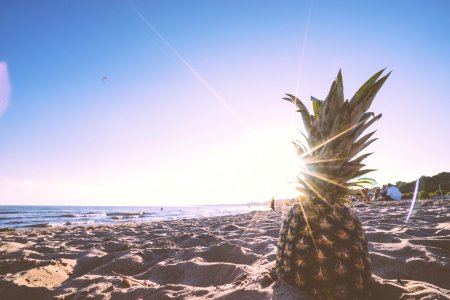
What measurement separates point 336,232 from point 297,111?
0.93 m

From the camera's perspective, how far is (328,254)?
5.22 ft

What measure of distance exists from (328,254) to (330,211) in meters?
0.27

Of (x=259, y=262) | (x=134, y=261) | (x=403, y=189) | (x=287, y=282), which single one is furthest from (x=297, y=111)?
(x=403, y=189)

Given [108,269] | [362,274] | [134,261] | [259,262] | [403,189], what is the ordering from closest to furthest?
[362,274] → [259,262] → [108,269] → [134,261] → [403,189]

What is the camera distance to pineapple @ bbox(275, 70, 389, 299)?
1.59m

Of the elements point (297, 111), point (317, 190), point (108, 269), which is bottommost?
point (108, 269)

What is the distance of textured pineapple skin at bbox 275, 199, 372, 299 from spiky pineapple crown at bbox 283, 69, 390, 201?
0.46 feet

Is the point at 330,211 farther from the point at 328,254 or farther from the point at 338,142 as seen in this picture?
the point at 338,142

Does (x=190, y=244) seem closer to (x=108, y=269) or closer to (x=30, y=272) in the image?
(x=108, y=269)

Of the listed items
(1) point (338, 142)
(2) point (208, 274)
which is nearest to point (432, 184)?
(2) point (208, 274)

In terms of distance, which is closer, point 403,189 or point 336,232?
point 336,232

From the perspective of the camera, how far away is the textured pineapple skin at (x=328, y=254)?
1584 mm

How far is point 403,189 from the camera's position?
1062 inches

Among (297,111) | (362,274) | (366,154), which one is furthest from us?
(297,111)
